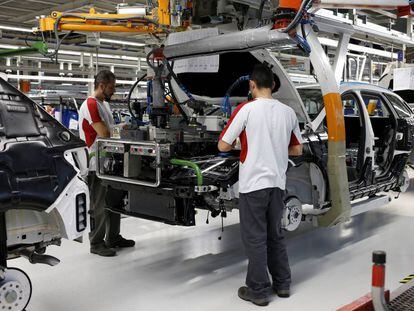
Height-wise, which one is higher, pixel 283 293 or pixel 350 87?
pixel 350 87

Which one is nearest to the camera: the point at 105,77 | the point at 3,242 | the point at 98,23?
the point at 3,242

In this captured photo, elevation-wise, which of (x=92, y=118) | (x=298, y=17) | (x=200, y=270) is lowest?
(x=200, y=270)

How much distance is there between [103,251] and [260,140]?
2221mm

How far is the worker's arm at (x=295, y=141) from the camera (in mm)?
3889


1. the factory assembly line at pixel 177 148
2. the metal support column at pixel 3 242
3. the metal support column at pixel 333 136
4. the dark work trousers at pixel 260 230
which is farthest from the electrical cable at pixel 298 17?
the metal support column at pixel 3 242

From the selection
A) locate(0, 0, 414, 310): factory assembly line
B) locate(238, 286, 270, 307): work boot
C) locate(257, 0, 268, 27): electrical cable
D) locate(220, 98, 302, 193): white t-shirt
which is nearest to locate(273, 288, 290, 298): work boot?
locate(238, 286, 270, 307): work boot

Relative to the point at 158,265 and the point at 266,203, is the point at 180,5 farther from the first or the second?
the point at 158,265

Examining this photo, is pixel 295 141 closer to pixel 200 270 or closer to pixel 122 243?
pixel 200 270

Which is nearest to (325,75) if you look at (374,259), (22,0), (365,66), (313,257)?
(313,257)

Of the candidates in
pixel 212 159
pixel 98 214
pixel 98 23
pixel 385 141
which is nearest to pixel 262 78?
pixel 212 159

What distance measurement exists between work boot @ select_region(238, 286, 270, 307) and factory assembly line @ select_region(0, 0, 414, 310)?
27.6 inches

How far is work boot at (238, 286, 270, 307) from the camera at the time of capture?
12.1 feet

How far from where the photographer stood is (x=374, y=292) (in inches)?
105

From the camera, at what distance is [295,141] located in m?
3.93
